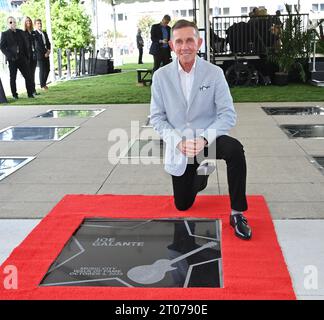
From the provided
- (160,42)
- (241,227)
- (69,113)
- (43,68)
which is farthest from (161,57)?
(241,227)

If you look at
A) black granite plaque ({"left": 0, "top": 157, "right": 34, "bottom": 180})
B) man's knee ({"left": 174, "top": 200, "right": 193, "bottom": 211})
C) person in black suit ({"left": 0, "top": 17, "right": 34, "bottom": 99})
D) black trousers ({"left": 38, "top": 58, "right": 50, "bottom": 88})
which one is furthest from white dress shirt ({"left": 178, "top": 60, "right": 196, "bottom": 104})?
black trousers ({"left": 38, "top": 58, "right": 50, "bottom": 88})

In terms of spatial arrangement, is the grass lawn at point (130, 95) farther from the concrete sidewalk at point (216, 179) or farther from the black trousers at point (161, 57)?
the concrete sidewalk at point (216, 179)

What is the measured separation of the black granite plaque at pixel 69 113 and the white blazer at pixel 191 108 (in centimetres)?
506

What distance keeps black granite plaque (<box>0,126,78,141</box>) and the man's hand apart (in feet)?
11.7

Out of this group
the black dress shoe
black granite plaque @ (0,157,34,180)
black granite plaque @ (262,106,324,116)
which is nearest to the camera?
the black dress shoe

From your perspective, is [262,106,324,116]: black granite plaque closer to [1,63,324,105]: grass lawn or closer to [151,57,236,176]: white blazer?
[1,63,324,105]: grass lawn

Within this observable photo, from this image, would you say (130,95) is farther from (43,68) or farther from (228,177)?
(228,177)

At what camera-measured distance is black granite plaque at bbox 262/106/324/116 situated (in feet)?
26.7

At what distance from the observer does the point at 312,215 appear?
370cm

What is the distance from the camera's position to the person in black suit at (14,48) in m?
10.4

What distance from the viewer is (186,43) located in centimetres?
341

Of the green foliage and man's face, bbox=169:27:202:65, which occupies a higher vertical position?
the green foliage
